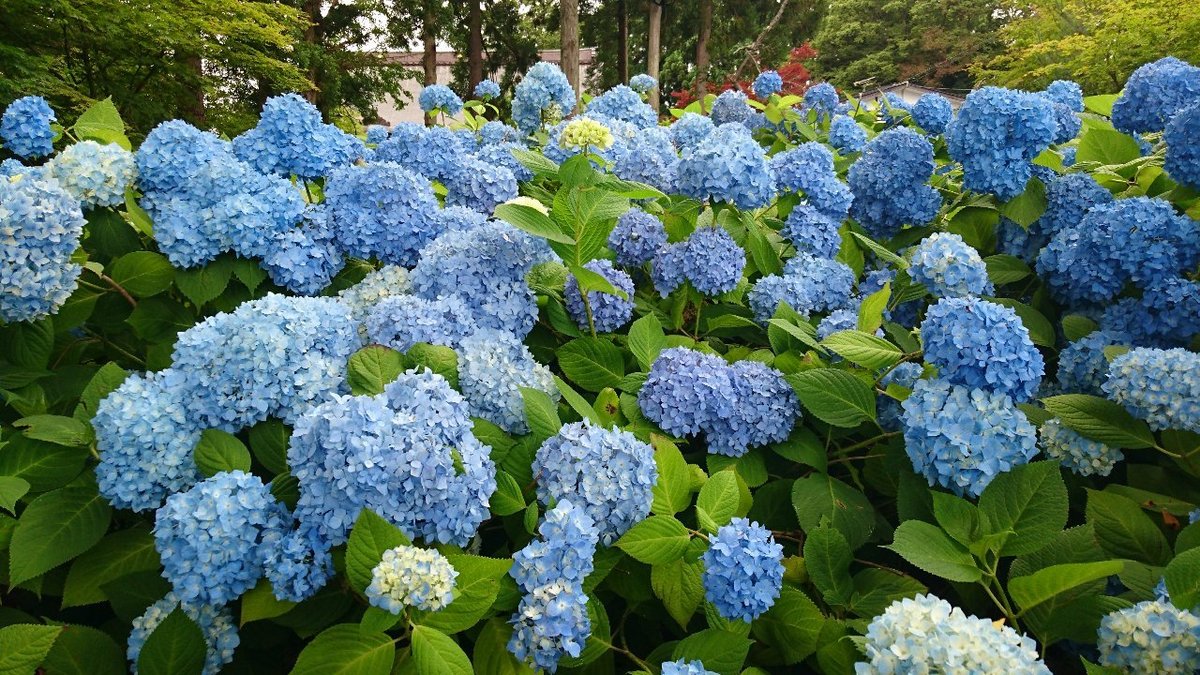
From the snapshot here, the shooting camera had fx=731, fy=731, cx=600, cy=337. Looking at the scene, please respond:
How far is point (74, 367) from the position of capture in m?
1.89

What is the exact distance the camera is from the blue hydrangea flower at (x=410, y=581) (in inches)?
43.1

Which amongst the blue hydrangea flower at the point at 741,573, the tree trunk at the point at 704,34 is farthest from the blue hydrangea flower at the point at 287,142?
the tree trunk at the point at 704,34

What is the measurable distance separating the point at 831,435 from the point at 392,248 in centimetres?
133

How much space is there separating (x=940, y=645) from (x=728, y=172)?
4.67 feet

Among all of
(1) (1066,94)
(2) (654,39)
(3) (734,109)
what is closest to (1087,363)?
(1) (1066,94)

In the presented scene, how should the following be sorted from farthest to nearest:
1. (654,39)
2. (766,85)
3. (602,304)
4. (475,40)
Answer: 1. (654,39)
2. (475,40)
3. (766,85)
4. (602,304)

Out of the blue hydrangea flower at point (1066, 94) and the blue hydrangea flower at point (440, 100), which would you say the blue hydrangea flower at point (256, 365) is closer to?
the blue hydrangea flower at point (440, 100)

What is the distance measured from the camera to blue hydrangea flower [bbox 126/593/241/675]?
1312 millimetres

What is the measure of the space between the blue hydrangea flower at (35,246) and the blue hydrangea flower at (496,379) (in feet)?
3.26

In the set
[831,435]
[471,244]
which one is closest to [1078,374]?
[831,435]

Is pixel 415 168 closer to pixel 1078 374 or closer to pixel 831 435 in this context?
pixel 831 435

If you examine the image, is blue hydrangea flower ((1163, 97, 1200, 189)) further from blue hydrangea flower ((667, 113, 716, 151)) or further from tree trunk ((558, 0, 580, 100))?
tree trunk ((558, 0, 580, 100))

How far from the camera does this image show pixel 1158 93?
2.61 meters

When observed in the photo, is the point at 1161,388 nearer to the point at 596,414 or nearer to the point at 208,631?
the point at 596,414
